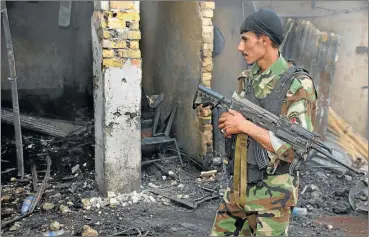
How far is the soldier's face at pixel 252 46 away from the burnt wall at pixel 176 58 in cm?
304

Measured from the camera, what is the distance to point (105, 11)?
4246 millimetres

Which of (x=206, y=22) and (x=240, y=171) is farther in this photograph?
(x=206, y=22)

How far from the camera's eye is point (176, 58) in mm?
6176

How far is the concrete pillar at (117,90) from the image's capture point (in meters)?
4.30

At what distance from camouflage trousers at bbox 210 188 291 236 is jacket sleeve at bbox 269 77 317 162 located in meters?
0.38

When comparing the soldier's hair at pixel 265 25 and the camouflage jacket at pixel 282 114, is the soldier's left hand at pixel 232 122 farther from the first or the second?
the soldier's hair at pixel 265 25

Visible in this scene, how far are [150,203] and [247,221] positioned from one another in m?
2.09

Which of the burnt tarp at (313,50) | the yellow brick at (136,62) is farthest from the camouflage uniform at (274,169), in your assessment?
the burnt tarp at (313,50)

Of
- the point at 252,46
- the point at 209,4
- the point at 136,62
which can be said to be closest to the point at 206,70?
the point at 209,4

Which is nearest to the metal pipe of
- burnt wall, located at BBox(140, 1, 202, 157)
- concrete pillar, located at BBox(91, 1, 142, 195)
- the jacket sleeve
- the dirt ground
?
the dirt ground

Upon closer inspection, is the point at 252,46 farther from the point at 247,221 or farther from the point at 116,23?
the point at 116,23

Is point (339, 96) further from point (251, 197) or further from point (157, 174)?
point (251, 197)

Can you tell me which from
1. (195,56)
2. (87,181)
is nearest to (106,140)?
(87,181)

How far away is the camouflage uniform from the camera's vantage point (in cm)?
234
